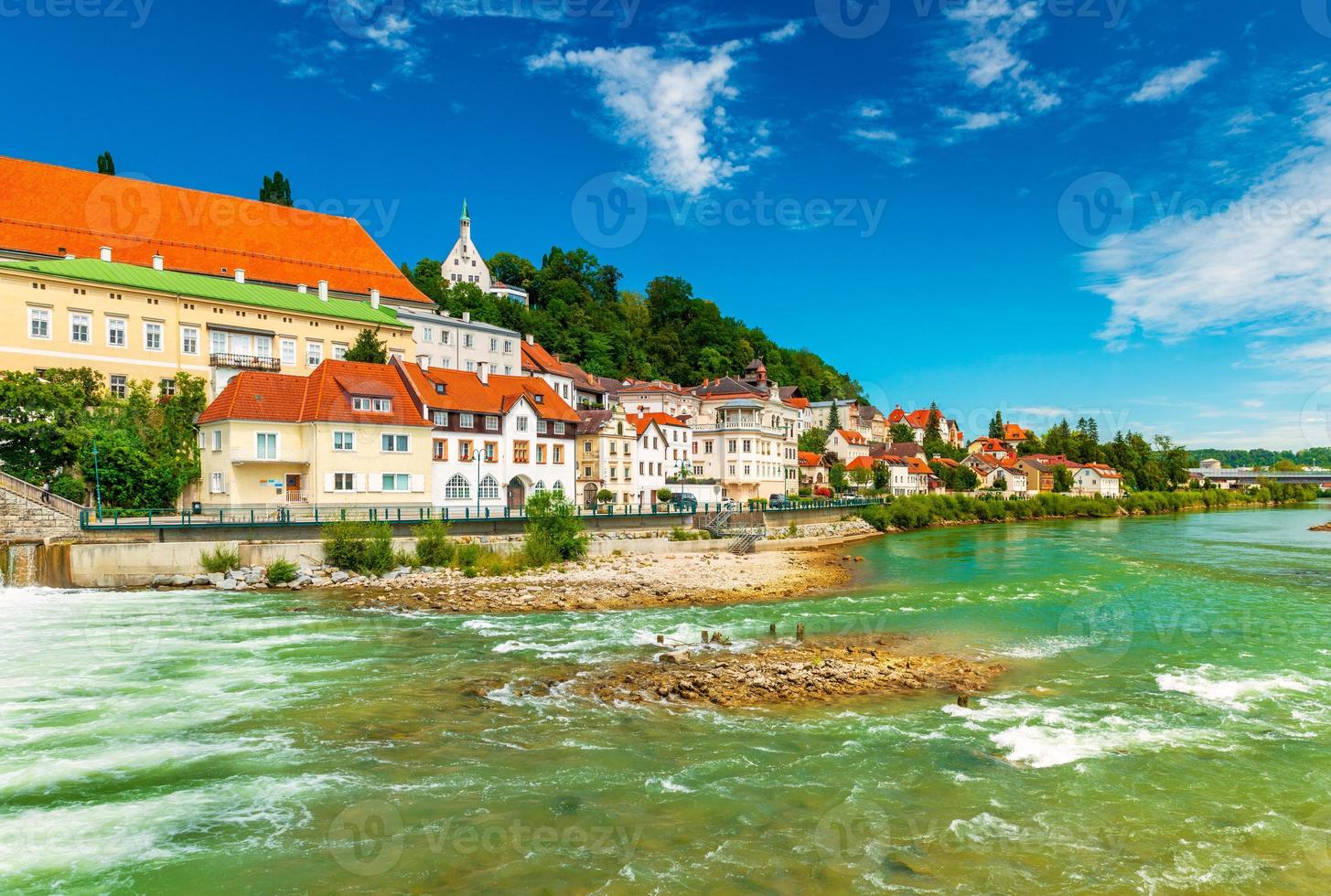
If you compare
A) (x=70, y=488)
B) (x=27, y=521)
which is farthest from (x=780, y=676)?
(x=70, y=488)

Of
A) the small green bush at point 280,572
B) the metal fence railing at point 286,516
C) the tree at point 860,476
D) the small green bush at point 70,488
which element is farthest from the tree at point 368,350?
the tree at point 860,476

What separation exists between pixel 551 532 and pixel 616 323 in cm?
7675

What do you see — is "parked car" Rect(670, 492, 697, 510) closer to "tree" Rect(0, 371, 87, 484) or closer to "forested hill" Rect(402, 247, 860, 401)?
"tree" Rect(0, 371, 87, 484)

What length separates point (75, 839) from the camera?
411 inches

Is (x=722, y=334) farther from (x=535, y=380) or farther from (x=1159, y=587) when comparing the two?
(x=1159, y=587)

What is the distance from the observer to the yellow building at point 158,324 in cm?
4122

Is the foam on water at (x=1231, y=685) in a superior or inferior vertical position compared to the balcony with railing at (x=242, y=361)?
inferior

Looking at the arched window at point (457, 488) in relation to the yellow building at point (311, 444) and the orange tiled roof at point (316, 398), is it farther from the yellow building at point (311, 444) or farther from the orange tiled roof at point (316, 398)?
the orange tiled roof at point (316, 398)

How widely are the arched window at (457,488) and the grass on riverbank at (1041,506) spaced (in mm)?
36134

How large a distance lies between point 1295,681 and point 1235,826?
9547 millimetres

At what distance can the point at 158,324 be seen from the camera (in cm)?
4544

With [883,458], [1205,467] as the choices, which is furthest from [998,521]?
[1205,467]

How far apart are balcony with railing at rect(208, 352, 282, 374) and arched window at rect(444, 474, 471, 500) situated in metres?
14.1

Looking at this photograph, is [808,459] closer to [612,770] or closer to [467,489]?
[467,489]
